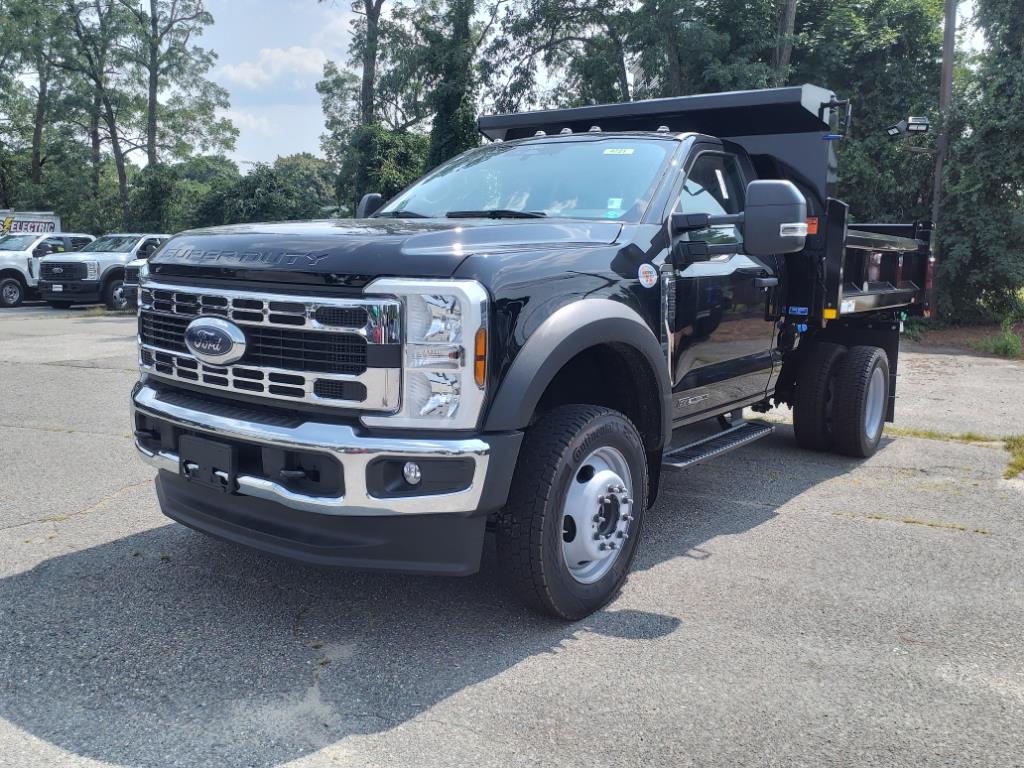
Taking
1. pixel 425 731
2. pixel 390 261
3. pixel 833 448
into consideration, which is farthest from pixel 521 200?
pixel 833 448

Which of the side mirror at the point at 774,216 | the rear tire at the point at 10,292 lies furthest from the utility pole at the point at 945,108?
the rear tire at the point at 10,292

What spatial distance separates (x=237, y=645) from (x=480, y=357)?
1.44m

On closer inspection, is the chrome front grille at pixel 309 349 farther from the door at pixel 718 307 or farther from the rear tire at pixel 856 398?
the rear tire at pixel 856 398

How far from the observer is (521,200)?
470cm

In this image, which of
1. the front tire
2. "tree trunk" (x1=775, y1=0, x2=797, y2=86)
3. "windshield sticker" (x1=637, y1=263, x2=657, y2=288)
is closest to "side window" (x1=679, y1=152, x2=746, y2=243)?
"windshield sticker" (x1=637, y1=263, x2=657, y2=288)

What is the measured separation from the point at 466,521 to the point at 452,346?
2.12ft

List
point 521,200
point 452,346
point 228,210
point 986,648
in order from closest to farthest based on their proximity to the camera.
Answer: point 452,346 < point 986,648 < point 521,200 < point 228,210

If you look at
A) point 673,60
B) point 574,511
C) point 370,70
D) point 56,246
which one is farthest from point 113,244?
point 574,511

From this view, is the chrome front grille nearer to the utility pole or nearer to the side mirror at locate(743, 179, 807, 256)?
the side mirror at locate(743, 179, 807, 256)

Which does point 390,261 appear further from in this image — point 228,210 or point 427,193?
point 228,210

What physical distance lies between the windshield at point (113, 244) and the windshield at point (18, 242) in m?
1.62

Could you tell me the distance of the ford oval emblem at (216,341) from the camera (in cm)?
347

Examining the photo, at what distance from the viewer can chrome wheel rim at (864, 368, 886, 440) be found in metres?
6.79

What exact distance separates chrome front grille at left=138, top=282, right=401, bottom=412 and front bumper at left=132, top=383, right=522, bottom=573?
0.40 ft
